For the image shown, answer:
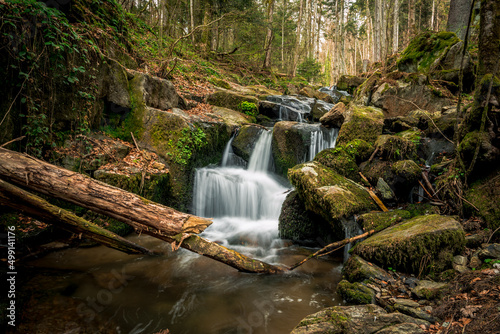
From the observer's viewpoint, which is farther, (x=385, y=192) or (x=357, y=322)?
(x=385, y=192)

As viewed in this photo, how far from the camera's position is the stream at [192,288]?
3195mm

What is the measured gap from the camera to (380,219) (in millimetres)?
4645

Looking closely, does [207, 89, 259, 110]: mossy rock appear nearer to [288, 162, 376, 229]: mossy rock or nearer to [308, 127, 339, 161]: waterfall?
[308, 127, 339, 161]: waterfall

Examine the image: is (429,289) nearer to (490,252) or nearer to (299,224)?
(490,252)

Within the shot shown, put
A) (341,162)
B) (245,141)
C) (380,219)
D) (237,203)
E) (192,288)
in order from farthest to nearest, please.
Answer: (245,141), (237,203), (341,162), (380,219), (192,288)

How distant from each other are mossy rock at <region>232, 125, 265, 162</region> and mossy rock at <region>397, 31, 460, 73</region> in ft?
23.2

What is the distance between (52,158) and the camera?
15.5ft

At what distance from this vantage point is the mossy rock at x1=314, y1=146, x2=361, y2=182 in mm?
6254

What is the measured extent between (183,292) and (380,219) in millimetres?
3876

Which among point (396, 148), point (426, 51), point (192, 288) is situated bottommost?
point (192, 288)

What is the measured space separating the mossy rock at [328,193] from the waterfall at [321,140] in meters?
2.55

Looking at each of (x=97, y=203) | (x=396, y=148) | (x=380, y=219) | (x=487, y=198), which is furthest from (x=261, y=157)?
A: (x=97, y=203)

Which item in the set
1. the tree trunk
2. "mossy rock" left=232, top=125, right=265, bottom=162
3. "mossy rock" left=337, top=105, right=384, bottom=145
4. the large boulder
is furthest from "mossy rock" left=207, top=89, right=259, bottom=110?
the tree trunk

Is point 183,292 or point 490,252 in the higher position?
point 490,252
